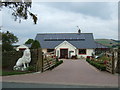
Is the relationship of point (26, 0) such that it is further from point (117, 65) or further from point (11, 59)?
point (117, 65)

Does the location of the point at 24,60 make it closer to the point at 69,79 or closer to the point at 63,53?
the point at 69,79

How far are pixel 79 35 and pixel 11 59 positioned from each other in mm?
38527

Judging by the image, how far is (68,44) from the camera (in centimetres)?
4816

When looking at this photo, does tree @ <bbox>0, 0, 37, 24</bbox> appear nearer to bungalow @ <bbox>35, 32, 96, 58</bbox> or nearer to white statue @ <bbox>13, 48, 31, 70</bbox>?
white statue @ <bbox>13, 48, 31, 70</bbox>

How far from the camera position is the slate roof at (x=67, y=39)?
49.7 metres

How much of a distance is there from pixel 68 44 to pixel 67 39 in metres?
4.71

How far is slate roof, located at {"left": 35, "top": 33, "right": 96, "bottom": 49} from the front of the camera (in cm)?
4970

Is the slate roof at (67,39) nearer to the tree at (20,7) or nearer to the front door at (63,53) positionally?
the front door at (63,53)

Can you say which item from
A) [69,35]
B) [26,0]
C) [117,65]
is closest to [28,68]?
[26,0]

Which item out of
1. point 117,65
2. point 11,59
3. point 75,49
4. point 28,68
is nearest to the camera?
point 117,65

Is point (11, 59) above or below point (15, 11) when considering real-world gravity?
below

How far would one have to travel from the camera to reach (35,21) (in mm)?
16047

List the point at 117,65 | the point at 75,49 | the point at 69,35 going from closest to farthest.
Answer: the point at 117,65 < the point at 75,49 < the point at 69,35

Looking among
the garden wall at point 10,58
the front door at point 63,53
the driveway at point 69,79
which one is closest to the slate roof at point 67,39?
the front door at point 63,53
